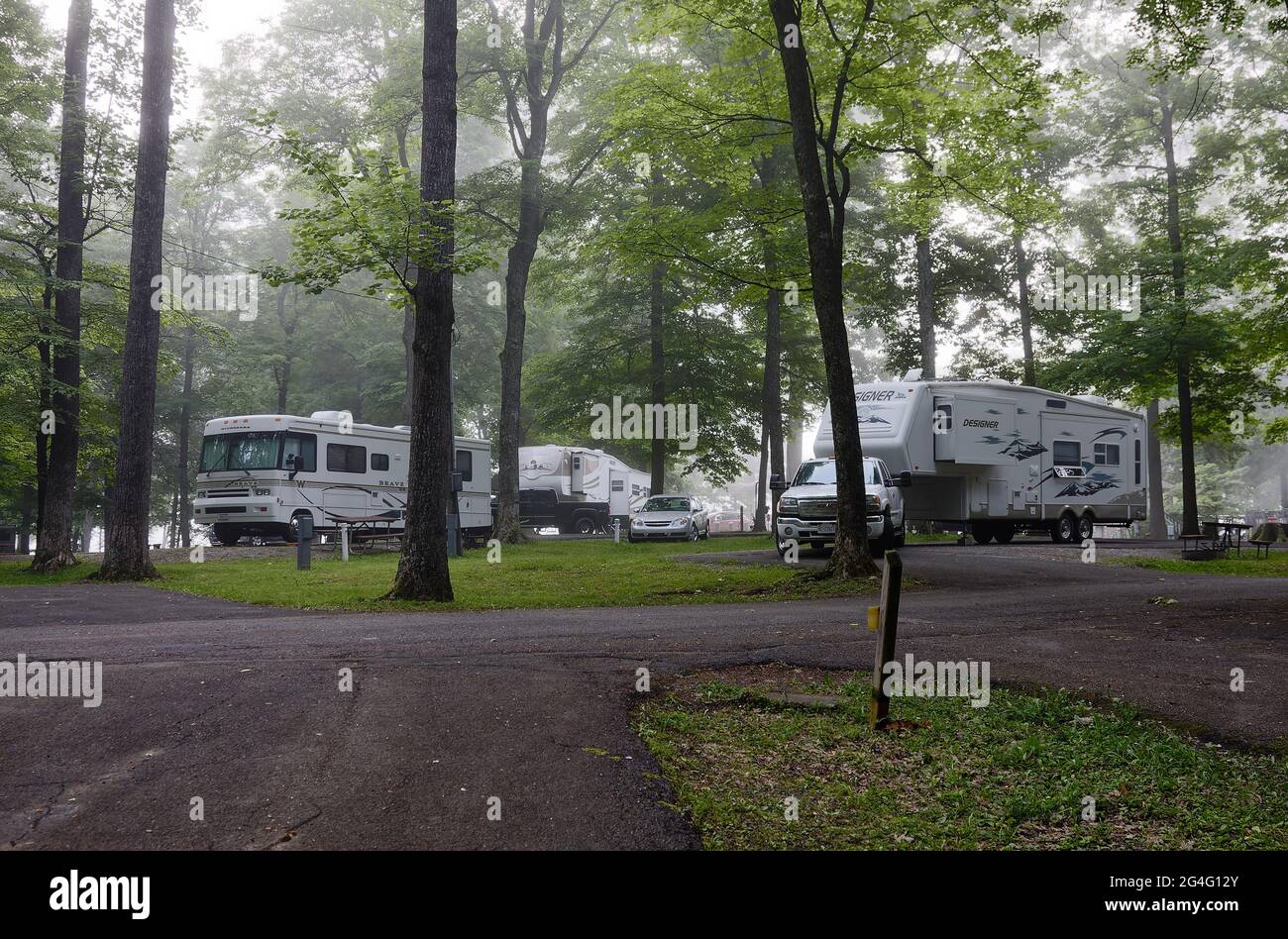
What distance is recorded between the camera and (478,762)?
4.61m

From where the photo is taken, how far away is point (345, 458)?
2494 centimetres

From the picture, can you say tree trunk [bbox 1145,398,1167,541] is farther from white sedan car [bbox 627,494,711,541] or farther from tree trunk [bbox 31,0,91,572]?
tree trunk [bbox 31,0,91,572]

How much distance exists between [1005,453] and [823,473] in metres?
5.44

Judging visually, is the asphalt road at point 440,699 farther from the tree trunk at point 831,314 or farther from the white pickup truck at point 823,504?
the white pickup truck at point 823,504

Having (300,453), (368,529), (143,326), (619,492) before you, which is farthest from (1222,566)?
(619,492)

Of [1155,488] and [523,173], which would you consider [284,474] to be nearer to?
[523,173]

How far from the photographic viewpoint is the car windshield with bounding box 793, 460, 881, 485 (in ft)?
63.4

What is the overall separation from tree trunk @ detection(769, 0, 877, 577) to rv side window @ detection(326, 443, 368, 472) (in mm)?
15549

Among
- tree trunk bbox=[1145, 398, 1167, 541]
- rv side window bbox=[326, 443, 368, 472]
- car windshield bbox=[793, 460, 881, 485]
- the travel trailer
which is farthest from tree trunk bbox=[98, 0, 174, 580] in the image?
tree trunk bbox=[1145, 398, 1167, 541]
